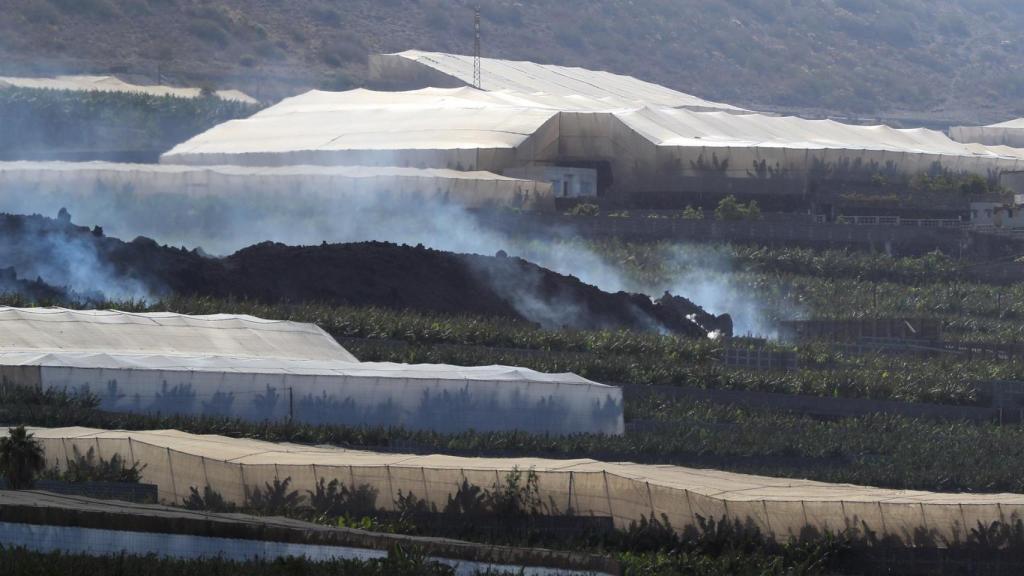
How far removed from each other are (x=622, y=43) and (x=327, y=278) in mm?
103148

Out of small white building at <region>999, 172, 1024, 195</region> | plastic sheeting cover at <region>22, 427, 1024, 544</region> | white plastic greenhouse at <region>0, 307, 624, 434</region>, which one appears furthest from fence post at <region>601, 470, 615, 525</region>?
small white building at <region>999, 172, 1024, 195</region>

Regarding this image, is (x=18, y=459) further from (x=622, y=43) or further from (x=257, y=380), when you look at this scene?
(x=622, y=43)

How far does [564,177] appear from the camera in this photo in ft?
219

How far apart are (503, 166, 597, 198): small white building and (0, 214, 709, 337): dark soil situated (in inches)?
662

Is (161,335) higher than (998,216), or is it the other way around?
(998,216)

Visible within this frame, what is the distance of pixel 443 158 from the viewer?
215 ft

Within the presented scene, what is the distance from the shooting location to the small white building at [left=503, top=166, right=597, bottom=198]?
65.8 m

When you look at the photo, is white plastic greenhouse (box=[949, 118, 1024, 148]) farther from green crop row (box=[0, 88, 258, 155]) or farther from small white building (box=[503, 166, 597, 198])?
green crop row (box=[0, 88, 258, 155])

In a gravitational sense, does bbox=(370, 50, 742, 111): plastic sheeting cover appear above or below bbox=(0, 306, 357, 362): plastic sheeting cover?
above

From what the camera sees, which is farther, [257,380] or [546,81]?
[546,81]

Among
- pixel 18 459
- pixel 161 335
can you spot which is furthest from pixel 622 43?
pixel 18 459

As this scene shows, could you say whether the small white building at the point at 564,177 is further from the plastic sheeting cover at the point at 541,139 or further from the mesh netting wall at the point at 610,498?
the mesh netting wall at the point at 610,498

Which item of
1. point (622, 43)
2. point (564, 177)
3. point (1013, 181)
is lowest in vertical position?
point (1013, 181)

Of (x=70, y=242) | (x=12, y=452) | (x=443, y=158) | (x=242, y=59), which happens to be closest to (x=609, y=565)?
(x=12, y=452)
